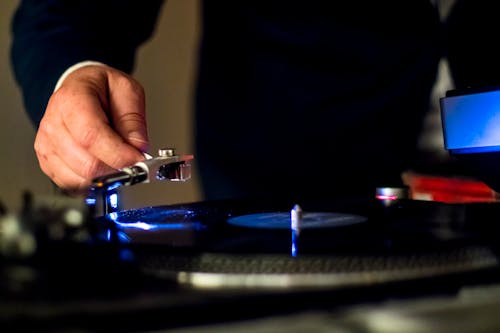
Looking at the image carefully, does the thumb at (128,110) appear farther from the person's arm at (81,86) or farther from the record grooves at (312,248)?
the record grooves at (312,248)

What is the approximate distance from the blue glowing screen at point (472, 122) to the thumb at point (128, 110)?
38cm

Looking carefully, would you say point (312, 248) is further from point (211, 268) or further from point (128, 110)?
point (128, 110)

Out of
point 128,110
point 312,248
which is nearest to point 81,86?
point 128,110

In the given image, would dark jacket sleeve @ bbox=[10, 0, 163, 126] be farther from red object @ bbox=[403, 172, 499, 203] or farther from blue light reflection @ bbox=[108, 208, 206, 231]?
red object @ bbox=[403, 172, 499, 203]

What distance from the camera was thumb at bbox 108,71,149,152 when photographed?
0.77 m

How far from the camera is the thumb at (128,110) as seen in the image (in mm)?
770

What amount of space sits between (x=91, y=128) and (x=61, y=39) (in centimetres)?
30

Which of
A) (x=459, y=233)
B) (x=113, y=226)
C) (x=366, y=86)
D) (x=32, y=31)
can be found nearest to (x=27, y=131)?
(x=32, y=31)

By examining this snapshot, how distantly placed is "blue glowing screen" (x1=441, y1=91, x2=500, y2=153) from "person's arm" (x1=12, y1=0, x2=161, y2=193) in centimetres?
38

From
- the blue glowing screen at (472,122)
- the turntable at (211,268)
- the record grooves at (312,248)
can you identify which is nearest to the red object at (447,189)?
the blue glowing screen at (472,122)

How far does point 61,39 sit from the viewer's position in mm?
953

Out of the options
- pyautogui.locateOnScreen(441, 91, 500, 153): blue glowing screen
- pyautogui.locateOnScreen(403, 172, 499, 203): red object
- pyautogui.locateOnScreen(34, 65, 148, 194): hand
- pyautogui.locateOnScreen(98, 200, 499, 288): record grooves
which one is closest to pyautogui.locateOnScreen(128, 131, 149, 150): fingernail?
pyautogui.locateOnScreen(34, 65, 148, 194): hand

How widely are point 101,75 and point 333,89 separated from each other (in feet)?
1.72

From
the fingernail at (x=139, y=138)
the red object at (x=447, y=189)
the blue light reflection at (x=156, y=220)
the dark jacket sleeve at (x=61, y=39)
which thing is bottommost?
the red object at (x=447, y=189)
